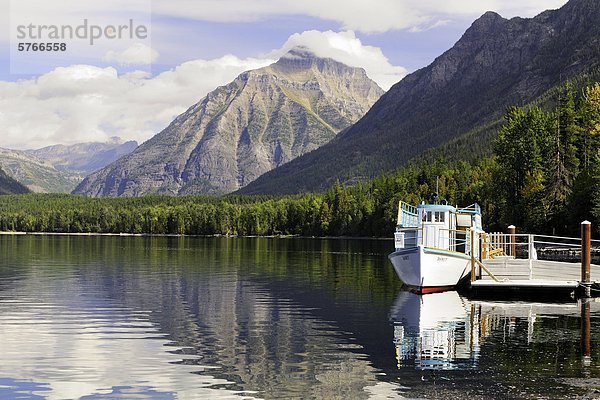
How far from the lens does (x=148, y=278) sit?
76875 mm

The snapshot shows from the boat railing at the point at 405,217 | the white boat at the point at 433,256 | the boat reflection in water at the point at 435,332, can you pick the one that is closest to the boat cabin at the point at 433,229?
the white boat at the point at 433,256

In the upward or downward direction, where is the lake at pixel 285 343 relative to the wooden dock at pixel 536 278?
downward

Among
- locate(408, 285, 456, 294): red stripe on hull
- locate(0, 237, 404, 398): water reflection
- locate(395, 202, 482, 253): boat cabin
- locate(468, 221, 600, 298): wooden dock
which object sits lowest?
locate(0, 237, 404, 398): water reflection

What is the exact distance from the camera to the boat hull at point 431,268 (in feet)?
199

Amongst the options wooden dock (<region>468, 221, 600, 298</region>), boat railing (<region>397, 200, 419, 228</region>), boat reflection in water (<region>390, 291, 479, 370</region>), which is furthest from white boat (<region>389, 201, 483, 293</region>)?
boat reflection in water (<region>390, 291, 479, 370</region>)

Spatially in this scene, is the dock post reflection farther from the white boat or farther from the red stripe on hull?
the red stripe on hull

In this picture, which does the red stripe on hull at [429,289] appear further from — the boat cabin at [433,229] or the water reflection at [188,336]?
the boat cabin at [433,229]

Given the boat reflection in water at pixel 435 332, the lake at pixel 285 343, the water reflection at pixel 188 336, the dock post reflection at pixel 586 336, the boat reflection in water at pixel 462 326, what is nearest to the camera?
the lake at pixel 285 343

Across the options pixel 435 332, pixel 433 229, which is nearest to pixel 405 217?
pixel 433 229

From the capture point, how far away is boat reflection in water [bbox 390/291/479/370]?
1302 inches

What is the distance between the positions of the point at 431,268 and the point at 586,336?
2228 centimetres

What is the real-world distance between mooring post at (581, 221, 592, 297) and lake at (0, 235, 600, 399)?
4.07 meters

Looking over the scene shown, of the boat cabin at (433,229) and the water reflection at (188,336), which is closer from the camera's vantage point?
the water reflection at (188,336)

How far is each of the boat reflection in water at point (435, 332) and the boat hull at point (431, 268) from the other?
2694 mm
